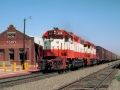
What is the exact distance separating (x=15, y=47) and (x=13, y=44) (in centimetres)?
90

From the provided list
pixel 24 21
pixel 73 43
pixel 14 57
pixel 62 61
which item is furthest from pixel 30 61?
pixel 62 61

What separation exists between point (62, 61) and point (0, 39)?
38.2m

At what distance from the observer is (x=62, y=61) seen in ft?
104

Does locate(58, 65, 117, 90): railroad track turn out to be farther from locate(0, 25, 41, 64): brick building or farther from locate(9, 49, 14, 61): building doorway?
locate(9, 49, 14, 61): building doorway

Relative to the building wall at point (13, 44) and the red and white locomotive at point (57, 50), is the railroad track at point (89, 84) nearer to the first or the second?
the red and white locomotive at point (57, 50)

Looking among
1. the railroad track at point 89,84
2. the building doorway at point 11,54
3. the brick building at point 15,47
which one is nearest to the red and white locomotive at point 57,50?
the railroad track at point 89,84

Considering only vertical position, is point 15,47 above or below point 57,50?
above

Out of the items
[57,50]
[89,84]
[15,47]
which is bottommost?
[89,84]

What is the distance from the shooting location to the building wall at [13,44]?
65.3 meters

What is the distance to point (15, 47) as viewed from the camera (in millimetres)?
66625

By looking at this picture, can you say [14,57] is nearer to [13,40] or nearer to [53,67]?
[13,40]

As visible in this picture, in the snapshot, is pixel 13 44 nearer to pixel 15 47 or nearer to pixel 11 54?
pixel 15 47

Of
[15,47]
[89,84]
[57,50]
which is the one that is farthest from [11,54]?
[89,84]

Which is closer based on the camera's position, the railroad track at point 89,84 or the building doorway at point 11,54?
the railroad track at point 89,84
